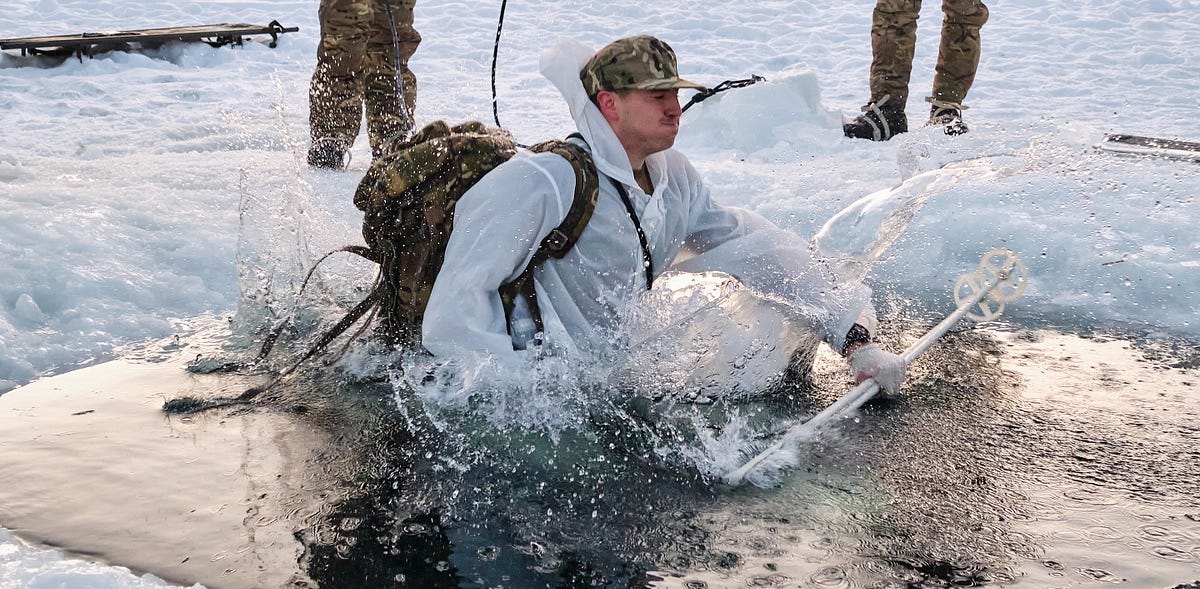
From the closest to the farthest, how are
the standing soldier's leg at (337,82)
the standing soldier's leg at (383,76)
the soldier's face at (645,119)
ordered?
the soldier's face at (645,119) < the standing soldier's leg at (337,82) < the standing soldier's leg at (383,76)

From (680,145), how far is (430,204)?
5082 mm

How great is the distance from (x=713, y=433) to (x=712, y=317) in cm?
63

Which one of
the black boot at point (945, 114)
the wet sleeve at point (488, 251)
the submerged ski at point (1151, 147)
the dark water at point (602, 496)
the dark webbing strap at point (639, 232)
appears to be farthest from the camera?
the black boot at point (945, 114)

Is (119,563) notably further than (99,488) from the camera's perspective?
No

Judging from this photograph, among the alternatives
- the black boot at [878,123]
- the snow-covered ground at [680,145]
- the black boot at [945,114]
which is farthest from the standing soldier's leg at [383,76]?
the black boot at [945,114]

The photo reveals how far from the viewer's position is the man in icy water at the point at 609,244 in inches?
139

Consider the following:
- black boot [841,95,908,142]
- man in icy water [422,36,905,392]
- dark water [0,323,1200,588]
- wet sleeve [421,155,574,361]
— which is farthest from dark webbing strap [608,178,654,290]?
black boot [841,95,908,142]

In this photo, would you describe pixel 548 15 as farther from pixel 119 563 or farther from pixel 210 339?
pixel 119 563

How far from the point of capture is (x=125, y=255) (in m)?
5.30

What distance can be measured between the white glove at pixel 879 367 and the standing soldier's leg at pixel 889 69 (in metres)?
4.96

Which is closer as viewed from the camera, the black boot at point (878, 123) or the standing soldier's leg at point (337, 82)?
the standing soldier's leg at point (337, 82)

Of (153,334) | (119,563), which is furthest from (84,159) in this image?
(119,563)

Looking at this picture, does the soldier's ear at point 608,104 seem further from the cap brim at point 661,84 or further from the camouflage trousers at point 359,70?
the camouflage trousers at point 359,70

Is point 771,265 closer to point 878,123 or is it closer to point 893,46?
point 878,123
